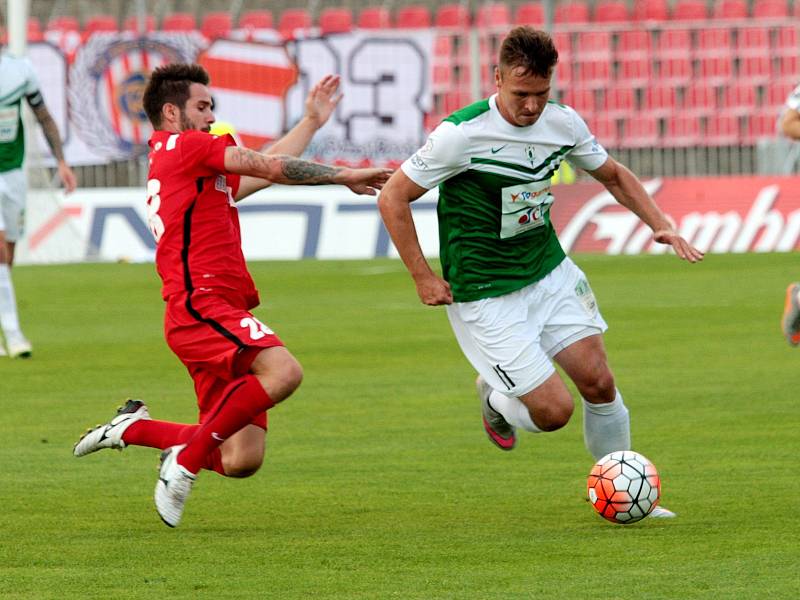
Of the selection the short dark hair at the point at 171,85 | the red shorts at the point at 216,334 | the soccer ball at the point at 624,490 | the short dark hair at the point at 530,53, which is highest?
the short dark hair at the point at 530,53

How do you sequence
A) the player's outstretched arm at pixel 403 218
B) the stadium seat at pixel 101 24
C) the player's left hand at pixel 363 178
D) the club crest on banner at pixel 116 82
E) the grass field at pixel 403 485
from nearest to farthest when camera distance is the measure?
the grass field at pixel 403 485 → the player's left hand at pixel 363 178 → the player's outstretched arm at pixel 403 218 → the club crest on banner at pixel 116 82 → the stadium seat at pixel 101 24

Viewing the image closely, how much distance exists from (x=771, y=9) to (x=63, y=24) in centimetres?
1279

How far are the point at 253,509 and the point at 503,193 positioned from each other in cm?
162

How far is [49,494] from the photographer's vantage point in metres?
7.11

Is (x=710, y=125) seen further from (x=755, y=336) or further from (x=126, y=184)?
(x=755, y=336)

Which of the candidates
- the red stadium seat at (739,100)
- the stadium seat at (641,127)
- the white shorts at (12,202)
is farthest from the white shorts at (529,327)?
the red stadium seat at (739,100)

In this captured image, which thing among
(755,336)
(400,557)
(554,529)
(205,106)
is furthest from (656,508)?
(755,336)

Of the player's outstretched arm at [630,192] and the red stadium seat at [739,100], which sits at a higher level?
the player's outstretched arm at [630,192]

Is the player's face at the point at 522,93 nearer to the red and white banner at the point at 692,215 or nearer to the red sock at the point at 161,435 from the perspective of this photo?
the red sock at the point at 161,435

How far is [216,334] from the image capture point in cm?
636

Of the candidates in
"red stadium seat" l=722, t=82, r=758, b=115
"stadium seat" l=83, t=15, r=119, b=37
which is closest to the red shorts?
"stadium seat" l=83, t=15, r=119, b=37

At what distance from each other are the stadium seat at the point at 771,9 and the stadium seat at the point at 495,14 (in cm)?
452

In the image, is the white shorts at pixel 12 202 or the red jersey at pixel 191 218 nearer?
the red jersey at pixel 191 218

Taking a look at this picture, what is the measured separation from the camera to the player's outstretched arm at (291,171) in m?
6.09
